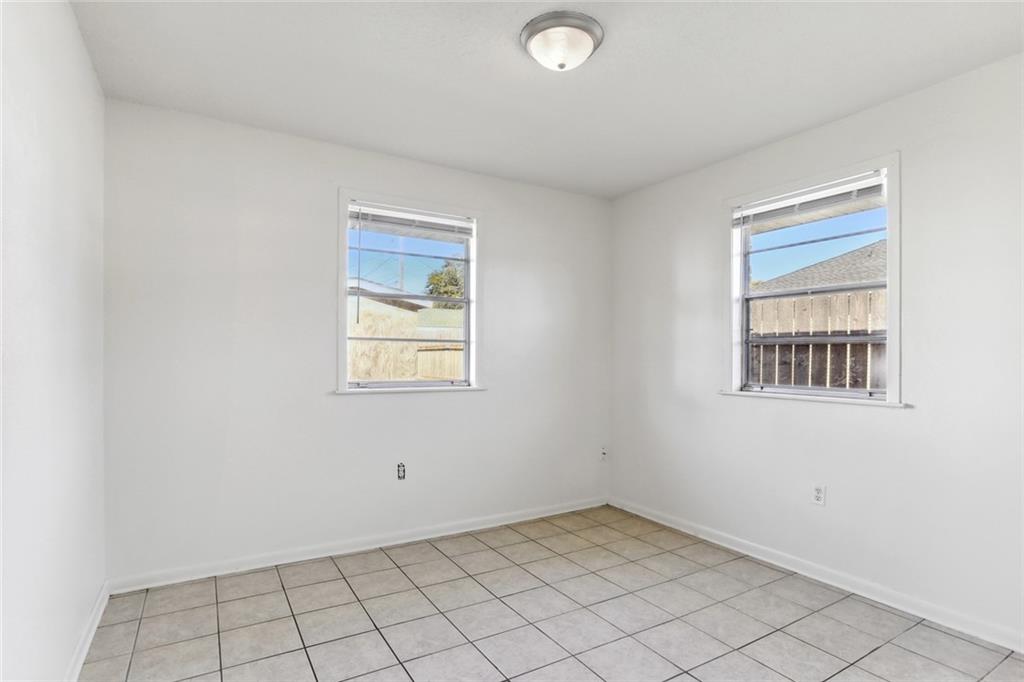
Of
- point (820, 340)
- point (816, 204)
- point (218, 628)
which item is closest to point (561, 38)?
point (816, 204)

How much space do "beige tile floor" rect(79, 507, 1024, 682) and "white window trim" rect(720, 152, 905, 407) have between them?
Answer: 0.99m

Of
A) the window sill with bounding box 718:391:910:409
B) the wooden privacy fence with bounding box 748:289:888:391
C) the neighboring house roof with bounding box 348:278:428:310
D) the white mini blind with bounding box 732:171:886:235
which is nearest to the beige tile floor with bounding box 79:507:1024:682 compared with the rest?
the window sill with bounding box 718:391:910:409

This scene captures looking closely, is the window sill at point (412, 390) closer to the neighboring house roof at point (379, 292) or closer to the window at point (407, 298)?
the window at point (407, 298)

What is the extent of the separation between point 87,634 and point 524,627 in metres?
1.79

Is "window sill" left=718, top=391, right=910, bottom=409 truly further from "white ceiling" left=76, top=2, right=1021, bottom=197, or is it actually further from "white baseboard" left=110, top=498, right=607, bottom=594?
"white baseboard" left=110, top=498, right=607, bottom=594

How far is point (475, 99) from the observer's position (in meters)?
2.76

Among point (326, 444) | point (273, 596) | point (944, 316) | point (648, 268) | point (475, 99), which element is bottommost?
point (273, 596)

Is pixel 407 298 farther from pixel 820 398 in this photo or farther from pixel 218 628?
pixel 820 398

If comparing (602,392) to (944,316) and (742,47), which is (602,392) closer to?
(944,316)

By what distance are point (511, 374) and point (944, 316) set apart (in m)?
2.50

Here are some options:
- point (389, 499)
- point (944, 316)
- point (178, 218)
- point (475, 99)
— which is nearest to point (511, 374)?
point (389, 499)

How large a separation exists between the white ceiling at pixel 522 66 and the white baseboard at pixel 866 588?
239 centimetres

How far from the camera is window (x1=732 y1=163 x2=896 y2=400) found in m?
2.85

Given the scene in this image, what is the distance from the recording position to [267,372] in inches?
123
